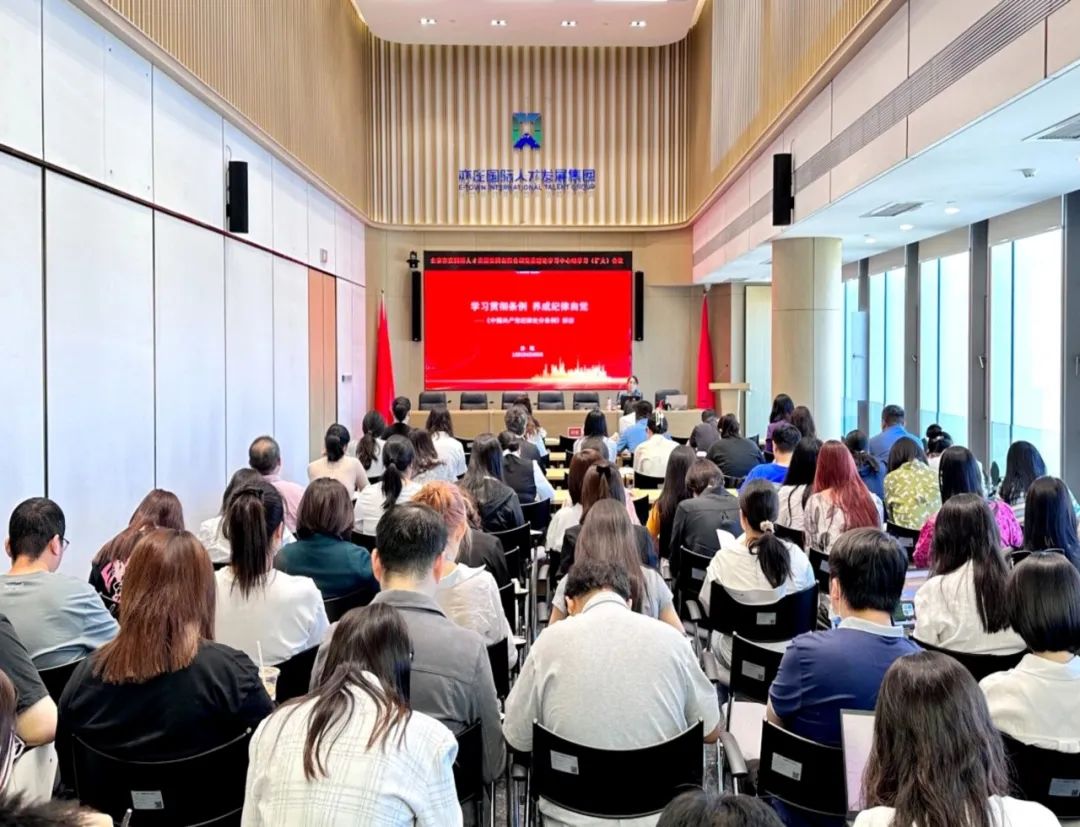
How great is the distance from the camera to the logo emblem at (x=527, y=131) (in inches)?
606

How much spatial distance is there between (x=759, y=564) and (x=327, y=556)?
5.90 ft

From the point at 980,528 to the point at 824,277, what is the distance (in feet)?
23.0

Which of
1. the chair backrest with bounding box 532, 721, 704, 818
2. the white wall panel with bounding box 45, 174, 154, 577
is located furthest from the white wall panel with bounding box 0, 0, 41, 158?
the chair backrest with bounding box 532, 721, 704, 818

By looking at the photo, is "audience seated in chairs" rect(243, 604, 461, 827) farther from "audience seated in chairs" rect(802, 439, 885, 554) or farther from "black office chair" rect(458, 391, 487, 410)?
"black office chair" rect(458, 391, 487, 410)

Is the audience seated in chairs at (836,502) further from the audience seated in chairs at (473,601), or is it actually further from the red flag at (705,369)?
the red flag at (705,369)

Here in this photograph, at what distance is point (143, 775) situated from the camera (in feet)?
7.59

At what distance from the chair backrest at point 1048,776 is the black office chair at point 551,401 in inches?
471

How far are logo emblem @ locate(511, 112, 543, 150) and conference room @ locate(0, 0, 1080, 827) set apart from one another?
6 centimetres

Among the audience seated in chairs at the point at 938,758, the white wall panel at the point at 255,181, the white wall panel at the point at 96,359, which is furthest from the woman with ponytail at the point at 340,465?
the audience seated in chairs at the point at 938,758

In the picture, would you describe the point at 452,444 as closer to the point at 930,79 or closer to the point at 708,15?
the point at 930,79

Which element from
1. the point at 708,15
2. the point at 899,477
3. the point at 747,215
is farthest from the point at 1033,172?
the point at 708,15

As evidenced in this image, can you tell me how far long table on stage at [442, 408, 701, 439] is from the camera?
44.7 ft

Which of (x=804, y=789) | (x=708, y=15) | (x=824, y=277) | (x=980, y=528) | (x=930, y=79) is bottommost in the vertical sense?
(x=804, y=789)

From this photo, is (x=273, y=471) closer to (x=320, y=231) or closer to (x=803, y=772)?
(x=803, y=772)
